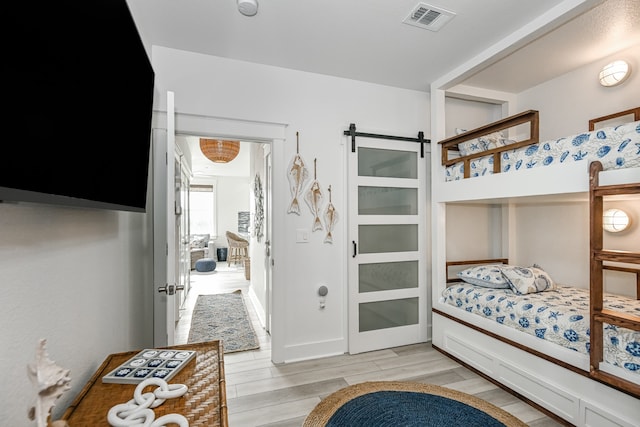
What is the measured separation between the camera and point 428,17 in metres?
2.19

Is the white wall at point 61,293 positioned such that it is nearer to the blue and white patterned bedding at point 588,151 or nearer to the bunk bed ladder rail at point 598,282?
the bunk bed ladder rail at point 598,282

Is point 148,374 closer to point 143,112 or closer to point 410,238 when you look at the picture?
point 143,112

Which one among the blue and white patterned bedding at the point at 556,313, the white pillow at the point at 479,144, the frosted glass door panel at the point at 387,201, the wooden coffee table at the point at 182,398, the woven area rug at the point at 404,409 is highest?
the white pillow at the point at 479,144

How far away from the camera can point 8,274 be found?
799 millimetres

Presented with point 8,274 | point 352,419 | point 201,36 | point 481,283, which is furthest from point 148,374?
point 481,283

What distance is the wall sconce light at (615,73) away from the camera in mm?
2641

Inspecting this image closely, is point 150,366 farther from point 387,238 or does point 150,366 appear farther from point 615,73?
point 615,73

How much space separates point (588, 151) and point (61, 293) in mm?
2771

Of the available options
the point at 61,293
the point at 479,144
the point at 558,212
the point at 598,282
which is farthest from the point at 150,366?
the point at 558,212

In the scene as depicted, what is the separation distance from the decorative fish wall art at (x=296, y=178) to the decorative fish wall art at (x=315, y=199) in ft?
0.34

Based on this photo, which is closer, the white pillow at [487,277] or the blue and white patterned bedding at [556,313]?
the blue and white patterned bedding at [556,313]

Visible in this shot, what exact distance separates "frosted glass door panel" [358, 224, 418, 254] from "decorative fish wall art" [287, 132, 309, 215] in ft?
2.34

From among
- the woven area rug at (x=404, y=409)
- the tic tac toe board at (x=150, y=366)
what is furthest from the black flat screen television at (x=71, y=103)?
the woven area rug at (x=404, y=409)

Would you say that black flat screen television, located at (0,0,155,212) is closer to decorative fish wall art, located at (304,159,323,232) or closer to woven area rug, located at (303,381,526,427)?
decorative fish wall art, located at (304,159,323,232)
